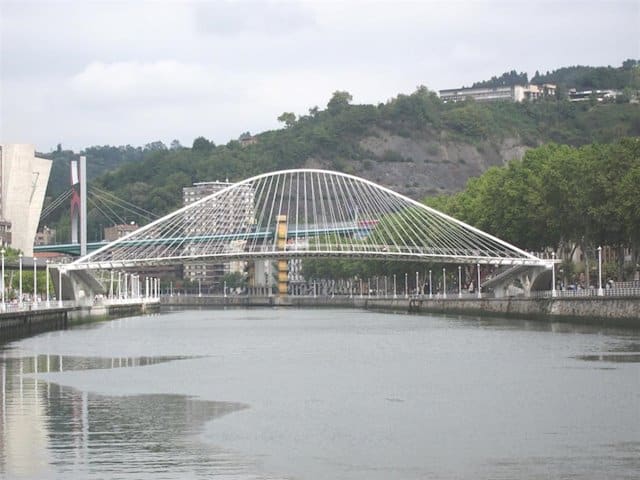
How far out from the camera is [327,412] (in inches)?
1608

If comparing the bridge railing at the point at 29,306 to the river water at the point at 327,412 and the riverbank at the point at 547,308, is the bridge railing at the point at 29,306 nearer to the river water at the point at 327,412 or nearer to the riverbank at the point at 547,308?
the river water at the point at 327,412

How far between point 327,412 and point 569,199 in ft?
200

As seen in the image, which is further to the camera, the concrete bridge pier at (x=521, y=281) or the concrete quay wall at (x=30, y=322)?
the concrete bridge pier at (x=521, y=281)

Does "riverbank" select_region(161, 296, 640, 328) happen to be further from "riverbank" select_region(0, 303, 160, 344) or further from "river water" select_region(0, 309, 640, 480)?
"riverbank" select_region(0, 303, 160, 344)

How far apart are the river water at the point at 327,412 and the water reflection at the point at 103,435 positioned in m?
0.06

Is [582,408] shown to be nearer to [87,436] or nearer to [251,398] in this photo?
[251,398]

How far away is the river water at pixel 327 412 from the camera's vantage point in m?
31.7

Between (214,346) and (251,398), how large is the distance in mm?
31879

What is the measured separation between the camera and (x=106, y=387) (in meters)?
48.6

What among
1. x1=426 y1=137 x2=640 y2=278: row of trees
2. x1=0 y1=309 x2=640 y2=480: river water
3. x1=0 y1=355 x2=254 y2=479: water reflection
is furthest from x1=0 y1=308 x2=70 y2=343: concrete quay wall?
x1=426 y1=137 x2=640 y2=278: row of trees

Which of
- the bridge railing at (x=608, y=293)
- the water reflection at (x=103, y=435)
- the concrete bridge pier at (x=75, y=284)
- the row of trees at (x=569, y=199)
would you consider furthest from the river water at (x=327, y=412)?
the concrete bridge pier at (x=75, y=284)

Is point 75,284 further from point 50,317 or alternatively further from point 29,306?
point 29,306

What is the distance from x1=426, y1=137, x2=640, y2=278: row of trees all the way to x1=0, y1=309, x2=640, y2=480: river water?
22.4m

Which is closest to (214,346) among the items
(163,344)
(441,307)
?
(163,344)
